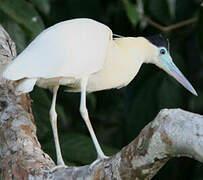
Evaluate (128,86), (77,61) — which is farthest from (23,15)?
(128,86)

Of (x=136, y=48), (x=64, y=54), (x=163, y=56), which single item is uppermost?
(x=64, y=54)

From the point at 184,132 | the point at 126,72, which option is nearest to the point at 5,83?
the point at 126,72

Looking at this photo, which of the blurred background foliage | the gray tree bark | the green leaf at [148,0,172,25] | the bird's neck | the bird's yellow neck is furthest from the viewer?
the green leaf at [148,0,172,25]

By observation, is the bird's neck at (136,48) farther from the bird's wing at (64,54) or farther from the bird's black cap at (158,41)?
the bird's wing at (64,54)

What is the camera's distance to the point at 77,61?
293 cm

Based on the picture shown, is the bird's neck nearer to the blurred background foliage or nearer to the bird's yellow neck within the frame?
the bird's yellow neck

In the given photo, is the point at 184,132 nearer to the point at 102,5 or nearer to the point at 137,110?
the point at 137,110

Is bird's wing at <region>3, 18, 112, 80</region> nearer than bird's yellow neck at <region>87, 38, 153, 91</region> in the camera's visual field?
Yes

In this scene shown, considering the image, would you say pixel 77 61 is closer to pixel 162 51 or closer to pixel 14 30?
pixel 162 51

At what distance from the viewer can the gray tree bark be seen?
6.99 feet

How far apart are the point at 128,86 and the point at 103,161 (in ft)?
7.63

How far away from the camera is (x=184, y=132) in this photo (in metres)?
2.11

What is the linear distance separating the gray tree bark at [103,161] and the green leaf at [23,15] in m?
0.19

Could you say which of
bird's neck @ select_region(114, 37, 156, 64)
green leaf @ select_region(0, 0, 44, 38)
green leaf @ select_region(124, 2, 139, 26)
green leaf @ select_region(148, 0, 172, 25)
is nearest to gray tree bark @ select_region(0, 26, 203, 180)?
green leaf @ select_region(0, 0, 44, 38)
